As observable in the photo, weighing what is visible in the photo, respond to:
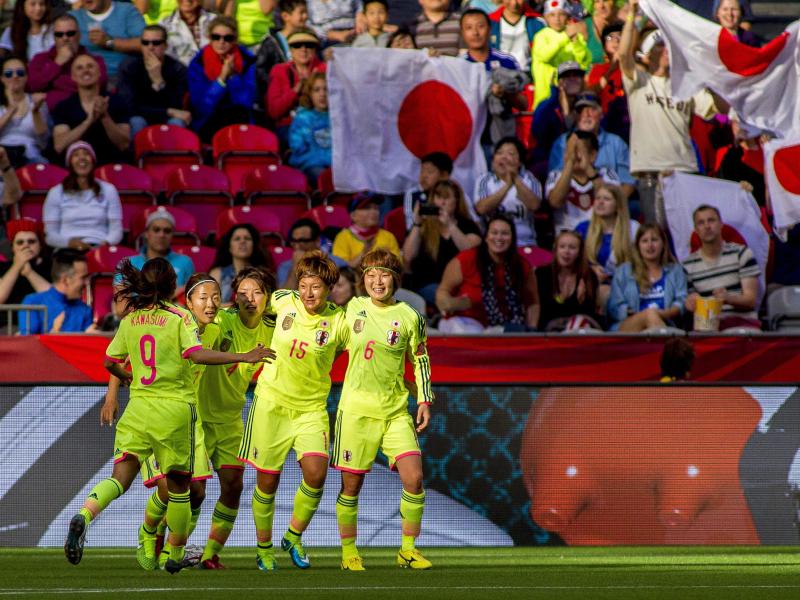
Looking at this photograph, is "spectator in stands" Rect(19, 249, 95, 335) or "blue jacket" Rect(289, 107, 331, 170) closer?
"spectator in stands" Rect(19, 249, 95, 335)

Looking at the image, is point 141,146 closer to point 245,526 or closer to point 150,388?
point 245,526

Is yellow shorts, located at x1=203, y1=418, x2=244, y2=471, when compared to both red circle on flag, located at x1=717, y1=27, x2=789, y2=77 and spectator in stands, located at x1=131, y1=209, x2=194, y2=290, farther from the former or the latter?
red circle on flag, located at x1=717, y1=27, x2=789, y2=77

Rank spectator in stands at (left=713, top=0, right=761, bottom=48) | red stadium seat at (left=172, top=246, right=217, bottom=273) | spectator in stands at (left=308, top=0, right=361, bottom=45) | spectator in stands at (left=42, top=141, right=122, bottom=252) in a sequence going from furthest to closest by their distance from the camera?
spectator in stands at (left=308, top=0, right=361, bottom=45), spectator in stands at (left=713, top=0, right=761, bottom=48), spectator in stands at (left=42, top=141, right=122, bottom=252), red stadium seat at (left=172, top=246, right=217, bottom=273)

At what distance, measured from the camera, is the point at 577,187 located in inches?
558

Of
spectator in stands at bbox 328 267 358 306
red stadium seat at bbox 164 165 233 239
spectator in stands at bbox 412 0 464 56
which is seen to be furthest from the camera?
spectator in stands at bbox 412 0 464 56

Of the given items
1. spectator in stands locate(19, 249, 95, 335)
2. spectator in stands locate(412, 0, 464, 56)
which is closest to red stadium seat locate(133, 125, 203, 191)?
spectator in stands locate(412, 0, 464, 56)

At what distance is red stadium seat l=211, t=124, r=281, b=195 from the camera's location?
602 inches

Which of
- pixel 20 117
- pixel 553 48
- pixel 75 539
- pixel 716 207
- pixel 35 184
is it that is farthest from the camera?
pixel 553 48

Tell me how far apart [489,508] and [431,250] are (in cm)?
348

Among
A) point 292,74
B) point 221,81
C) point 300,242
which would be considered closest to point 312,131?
point 292,74


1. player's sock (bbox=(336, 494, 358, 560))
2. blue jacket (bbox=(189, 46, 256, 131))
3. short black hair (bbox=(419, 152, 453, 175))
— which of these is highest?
blue jacket (bbox=(189, 46, 256, 131))

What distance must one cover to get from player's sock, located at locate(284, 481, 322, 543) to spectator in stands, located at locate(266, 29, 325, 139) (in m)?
7.51

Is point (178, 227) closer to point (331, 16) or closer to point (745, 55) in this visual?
point (331, 16)

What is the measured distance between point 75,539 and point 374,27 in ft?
31.3
